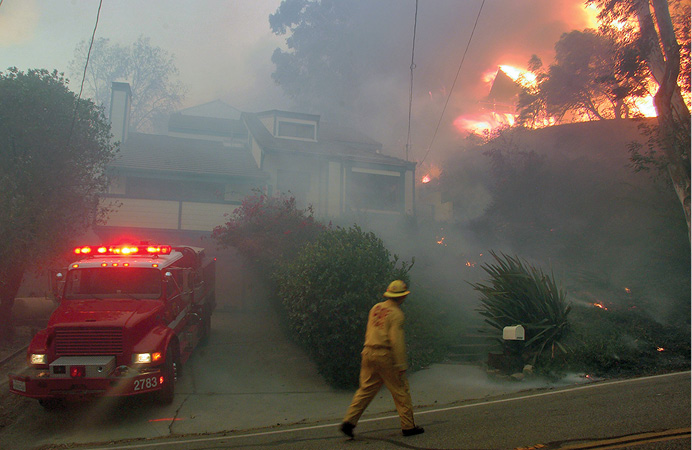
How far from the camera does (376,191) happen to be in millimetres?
22031

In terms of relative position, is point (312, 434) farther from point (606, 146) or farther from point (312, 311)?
point (606, 146)

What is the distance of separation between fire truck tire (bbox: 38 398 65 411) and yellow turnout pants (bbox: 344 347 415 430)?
4.52m

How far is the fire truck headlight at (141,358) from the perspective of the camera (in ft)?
21.3

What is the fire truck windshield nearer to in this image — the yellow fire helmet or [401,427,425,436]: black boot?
the yellow fire helmet

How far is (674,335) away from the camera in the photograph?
9000 mm

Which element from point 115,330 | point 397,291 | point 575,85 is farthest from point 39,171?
point 575,85

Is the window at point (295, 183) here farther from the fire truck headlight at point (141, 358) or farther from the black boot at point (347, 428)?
the black boot at point (347, 428)

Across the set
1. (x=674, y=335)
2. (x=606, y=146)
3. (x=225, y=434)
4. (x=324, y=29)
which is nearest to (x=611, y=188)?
(x=606, y=146)

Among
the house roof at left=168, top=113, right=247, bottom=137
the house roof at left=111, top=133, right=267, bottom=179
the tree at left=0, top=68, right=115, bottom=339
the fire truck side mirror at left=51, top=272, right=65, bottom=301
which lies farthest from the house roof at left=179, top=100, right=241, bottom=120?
the fire truck side mirror at left=51, top=272, right=65, bottom=301

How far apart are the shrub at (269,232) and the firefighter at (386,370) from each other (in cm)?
676

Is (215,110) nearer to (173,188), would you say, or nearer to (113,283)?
(173,188)

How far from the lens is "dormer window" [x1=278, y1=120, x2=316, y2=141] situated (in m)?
23.2

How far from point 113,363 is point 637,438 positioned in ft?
19.4

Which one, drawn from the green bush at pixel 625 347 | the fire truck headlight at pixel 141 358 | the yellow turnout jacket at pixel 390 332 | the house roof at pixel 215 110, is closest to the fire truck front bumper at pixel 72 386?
the fire truck headlight at pixel 141 358
